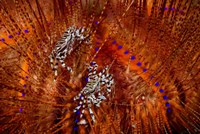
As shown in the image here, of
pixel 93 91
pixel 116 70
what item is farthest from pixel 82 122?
pixel 116 70

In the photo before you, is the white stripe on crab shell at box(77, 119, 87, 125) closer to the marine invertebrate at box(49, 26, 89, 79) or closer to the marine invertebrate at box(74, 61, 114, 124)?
the marine invertebrate at box(74, 61, 114, 124)

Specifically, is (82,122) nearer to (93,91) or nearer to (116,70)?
(93,91)

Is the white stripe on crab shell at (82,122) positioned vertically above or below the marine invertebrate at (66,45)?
below

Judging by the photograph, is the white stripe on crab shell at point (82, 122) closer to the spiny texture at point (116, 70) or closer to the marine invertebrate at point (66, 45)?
the spiny texture at point (116, 70)

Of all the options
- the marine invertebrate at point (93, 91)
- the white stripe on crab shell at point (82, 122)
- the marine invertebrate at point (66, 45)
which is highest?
the marine invertebrate at point (66, 45)

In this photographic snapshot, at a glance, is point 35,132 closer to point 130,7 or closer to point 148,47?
point 148,47

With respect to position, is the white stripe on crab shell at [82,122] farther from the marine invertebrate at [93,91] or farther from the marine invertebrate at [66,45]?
the marine invertebrate at [66,45]

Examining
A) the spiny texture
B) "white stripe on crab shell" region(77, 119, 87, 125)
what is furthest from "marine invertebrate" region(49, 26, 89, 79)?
"white stripe on crab shell" region(77, 119, 87, 125)

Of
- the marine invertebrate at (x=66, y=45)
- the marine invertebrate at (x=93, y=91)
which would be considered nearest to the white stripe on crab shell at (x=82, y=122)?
the marine invertebrate at (x=93, y=91)
